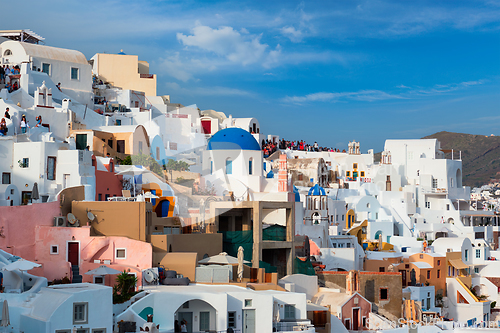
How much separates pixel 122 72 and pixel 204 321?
141 feet

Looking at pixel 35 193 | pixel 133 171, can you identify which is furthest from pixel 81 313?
pixel 133 171

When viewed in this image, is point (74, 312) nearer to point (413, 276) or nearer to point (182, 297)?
point (182, 297)

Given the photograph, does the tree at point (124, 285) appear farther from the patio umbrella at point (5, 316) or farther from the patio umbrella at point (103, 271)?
the patio umbrella at point (5, 316)

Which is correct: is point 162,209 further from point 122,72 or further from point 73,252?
point 122,72

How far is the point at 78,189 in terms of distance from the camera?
30078 mm

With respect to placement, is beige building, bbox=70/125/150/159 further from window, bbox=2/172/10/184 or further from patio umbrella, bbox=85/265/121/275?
patio umbrella, bbox=85/265/121/275

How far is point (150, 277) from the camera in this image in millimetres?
25938

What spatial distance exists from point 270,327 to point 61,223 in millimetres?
9702

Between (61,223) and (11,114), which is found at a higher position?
(11,114)

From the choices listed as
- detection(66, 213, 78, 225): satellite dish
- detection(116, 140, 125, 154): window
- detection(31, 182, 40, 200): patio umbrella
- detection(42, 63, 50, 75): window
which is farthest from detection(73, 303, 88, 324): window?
detection(42, 63, 50, 75): window

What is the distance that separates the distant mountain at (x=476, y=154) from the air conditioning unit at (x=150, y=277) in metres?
142

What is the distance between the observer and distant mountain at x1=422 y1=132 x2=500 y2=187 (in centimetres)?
16438

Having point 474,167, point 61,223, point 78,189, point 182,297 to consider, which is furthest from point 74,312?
point 474,167

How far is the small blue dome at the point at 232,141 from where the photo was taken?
42.8 meters
